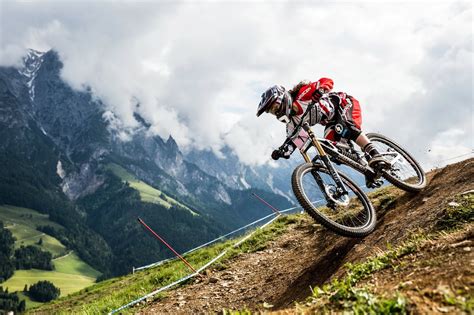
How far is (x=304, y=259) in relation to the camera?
10.8m

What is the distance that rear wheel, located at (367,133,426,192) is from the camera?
1119 centimetres

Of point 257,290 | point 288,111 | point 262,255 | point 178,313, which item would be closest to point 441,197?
point 288,111

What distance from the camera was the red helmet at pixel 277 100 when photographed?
10125mm

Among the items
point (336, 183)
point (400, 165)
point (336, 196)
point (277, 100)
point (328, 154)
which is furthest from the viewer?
point (400, 165)

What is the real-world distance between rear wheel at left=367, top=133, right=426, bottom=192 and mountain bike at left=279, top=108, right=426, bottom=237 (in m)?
0.04

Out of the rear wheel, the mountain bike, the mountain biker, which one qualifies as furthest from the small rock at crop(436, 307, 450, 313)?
the rear wheel

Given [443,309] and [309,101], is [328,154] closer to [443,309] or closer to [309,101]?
[309,101]

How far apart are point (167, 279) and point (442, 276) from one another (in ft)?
36.2

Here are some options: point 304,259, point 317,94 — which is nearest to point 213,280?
point 304,259

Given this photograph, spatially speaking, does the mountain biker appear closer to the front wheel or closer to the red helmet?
the red helmet

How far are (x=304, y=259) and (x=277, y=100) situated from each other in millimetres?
4596

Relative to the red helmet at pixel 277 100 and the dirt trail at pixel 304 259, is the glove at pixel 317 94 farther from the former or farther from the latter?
the dirt trail at pixel 304 259

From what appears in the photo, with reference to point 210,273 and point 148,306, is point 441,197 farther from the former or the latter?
point 148,306

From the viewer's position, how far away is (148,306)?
37.2 ft
